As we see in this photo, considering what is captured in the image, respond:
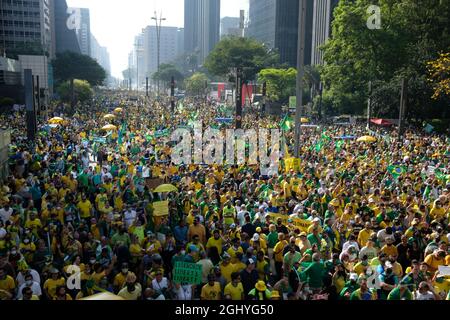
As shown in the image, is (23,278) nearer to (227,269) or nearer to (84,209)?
(227,269)

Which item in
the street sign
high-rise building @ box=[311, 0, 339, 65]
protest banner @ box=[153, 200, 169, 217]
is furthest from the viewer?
high-rise building @ box=[311, 0, 339, 65]

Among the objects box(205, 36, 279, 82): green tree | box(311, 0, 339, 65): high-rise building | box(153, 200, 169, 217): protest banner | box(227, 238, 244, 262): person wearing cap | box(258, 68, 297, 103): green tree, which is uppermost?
box(311, 0, 339, 65): high-rise building

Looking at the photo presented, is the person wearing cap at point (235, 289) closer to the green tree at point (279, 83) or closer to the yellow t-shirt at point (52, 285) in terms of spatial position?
the yellow t-shirt at point (52, 285)

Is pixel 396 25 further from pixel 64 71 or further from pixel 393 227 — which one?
pixel 64 71

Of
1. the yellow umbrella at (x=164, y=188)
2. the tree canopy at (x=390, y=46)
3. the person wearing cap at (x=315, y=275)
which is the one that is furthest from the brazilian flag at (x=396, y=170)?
the tree canopy at (x=390, y=46)

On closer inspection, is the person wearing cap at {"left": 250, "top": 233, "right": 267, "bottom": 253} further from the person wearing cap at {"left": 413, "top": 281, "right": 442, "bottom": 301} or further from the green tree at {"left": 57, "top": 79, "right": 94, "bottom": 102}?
the green tree at {"left": 57, "top": 79, "right": 94, "bottom": 102}

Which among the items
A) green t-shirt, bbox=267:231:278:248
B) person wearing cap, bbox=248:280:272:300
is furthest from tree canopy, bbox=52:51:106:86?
person wearing cap, bbox=248:280:272:300

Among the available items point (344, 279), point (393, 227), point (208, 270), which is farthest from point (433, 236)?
point (208, 270)
